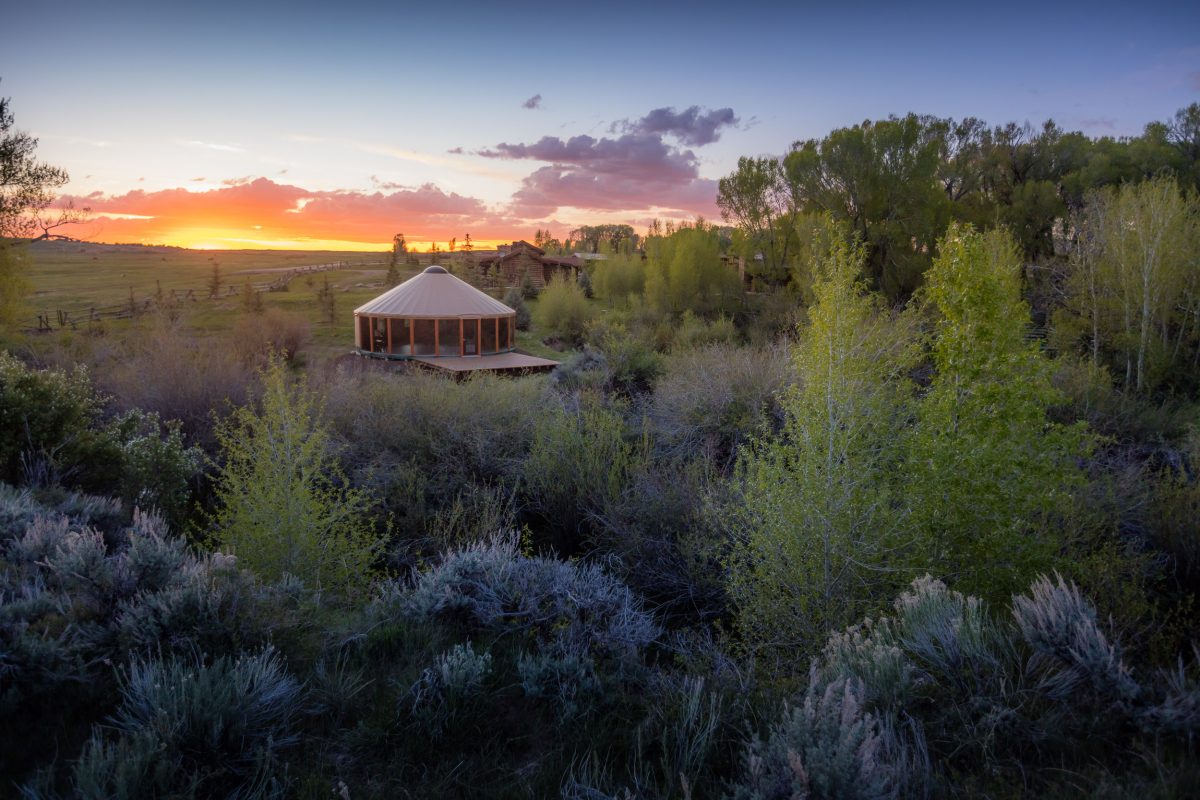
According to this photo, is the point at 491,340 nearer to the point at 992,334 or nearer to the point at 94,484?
the point at 94,484

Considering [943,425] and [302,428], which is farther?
[302,428]

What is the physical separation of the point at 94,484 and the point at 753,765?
812 centimetres

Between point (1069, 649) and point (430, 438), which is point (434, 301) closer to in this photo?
point (430, 438)

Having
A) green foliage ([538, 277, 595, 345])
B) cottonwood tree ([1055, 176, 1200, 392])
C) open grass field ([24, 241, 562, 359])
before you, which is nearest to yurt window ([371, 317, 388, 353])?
open grass field ([24, 241, 562, 359])

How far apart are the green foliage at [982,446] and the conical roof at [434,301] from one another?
1940 centimetres

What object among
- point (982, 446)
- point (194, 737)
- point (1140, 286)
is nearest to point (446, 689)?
point (194, 737)

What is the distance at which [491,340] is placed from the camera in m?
24.0

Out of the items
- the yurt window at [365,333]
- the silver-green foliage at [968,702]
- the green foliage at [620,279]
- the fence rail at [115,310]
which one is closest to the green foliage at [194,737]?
the silver-green foliage at [968,702]

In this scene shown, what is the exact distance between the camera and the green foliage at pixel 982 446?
4.88 metres

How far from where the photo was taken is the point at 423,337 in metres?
23.3

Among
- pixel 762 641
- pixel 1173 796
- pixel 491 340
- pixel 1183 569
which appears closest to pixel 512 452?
pixel 762 641

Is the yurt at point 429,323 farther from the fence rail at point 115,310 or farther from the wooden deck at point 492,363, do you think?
the fence rail at point 115,310

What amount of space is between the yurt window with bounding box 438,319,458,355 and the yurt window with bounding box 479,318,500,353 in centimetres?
98

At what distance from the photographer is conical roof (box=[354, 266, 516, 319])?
23047mm
